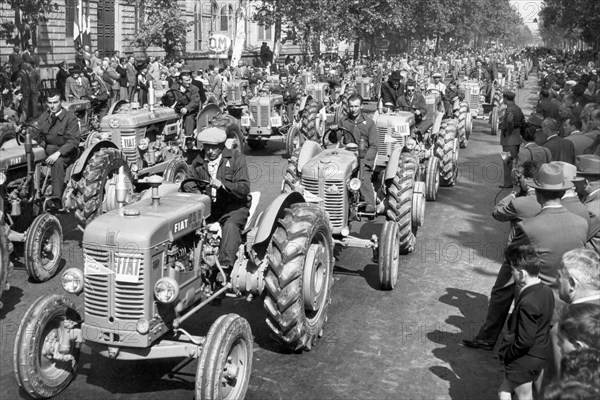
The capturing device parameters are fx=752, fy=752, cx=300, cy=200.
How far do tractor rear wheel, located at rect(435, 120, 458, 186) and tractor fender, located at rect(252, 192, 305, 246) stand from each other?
7584 millimetres

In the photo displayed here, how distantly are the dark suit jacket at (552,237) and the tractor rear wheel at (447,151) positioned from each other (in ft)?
28.1

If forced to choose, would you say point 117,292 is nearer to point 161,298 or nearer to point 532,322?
point 161,298

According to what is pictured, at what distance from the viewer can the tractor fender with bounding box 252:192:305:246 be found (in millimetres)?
6609

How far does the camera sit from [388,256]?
8.41 meters

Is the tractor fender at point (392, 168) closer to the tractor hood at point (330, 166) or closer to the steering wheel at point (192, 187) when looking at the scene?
the tractor hood at point (330, 166)

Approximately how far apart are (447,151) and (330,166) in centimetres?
621

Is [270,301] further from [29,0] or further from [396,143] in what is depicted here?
[29,0]

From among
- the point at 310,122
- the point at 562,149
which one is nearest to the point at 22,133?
the point at 562,149

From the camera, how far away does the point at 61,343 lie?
5.75 metres

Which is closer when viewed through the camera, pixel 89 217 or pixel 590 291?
pixel 590 291

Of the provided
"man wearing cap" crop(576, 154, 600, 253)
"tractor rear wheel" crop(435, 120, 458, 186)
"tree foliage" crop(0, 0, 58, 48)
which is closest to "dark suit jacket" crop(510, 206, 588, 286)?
"man wearing cap" crop(576, 154, 600, 253)

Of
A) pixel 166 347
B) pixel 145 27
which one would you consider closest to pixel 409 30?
pixel 145 27

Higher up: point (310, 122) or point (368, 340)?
point (310, 122)

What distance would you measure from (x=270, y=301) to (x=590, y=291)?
9.29 ft
